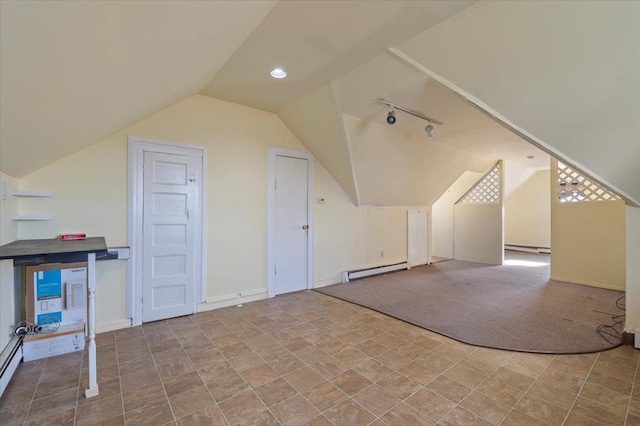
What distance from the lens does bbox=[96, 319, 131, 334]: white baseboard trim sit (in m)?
2.82

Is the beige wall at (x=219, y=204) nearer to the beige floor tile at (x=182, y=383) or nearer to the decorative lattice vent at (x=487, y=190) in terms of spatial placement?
the beige floor tile at (x=182, y=383)

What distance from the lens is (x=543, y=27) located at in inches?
68.4

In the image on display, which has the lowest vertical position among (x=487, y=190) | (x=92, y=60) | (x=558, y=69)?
(x=487, y=190)

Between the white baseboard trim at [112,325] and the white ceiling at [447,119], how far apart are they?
3.37 m

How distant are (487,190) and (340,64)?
5.43 metres

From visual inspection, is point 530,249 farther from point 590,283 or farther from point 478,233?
point 590,283

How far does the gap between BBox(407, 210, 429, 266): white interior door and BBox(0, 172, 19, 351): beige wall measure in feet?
18.4

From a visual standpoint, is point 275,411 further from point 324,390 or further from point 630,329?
point 630,329

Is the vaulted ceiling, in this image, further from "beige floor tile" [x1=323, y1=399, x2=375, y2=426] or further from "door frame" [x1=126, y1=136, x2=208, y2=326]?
"beige floor tile" [x1=323, y1=399, x2=375, y2=426]

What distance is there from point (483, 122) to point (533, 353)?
271cm

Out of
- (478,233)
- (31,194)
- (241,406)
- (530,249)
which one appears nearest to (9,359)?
(31,194)

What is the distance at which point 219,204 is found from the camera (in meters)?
3.54

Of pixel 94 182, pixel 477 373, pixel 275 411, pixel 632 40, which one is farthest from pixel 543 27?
pixel 94 182

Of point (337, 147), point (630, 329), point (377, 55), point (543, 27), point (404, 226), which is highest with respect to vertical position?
point (377, 55)
